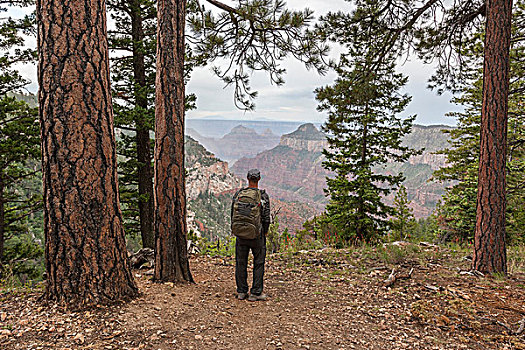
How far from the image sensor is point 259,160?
15850cm

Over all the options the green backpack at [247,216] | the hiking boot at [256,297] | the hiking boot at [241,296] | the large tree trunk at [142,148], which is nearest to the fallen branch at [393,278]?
the hiking boot at [256,297]

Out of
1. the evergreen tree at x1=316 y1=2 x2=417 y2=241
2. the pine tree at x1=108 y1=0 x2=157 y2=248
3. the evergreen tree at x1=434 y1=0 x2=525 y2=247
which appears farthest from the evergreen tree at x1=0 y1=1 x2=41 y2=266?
the evergreen tree at x1=434 y1=0 x2=525 y2=247

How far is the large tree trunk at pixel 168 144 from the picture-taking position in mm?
4348

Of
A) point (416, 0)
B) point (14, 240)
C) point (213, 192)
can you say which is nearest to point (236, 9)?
point (416, 0)

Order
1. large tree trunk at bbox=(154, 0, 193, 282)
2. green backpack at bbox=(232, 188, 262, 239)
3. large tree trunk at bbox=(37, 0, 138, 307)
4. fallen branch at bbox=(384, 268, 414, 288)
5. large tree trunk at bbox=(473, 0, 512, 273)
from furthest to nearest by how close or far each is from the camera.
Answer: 1. large tree trunk at bbox=(473, 0, 512, 273)
2. fallen branch at bbox=(384, 268, 414, 288)
3. large tree trunk at bbox=(154, 0, 193, 282)
4. green backpack at bbox=(232, 188, 262, 239)
5. large tree trunk at bbox=(37, 0, 138, 307)

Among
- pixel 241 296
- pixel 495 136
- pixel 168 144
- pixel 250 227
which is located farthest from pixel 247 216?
pixel 495 136

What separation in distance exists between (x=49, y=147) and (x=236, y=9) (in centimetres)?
406

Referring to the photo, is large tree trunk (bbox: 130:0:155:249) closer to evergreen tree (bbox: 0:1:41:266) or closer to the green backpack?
evergreen tree (bbox: 0:1:41:266)

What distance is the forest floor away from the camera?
278 cm

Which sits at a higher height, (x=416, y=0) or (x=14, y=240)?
(x=416, y=0)

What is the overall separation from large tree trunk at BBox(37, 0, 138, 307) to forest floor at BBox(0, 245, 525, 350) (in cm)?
36

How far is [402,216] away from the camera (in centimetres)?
1034

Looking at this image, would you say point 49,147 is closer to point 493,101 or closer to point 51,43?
point 51,43

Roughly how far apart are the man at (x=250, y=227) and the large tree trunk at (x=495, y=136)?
3.99m
